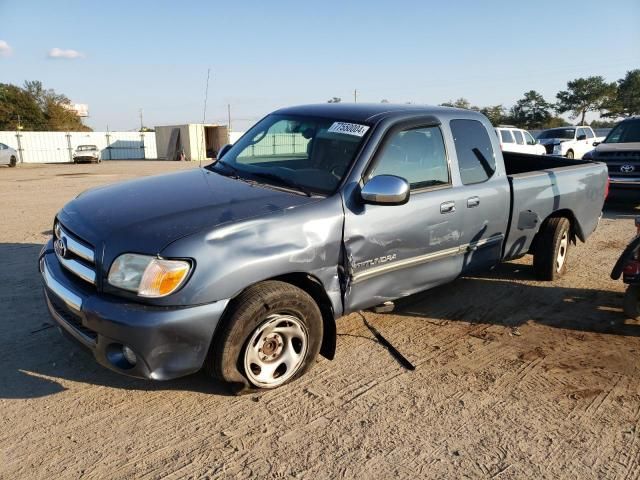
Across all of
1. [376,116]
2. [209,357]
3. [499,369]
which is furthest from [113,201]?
[499,369]

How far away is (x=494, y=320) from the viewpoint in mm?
4512

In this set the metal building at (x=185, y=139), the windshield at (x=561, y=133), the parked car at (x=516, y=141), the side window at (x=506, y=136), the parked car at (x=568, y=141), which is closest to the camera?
the parked car at (x=516, y=141)

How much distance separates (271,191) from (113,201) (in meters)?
1.08

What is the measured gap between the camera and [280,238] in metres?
3.04

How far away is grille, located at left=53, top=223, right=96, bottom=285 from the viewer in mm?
2916

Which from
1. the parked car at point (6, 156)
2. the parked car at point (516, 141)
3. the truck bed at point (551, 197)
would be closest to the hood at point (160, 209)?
the truck bed at point (551, 197)

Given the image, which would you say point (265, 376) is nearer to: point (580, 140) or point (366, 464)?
point (366, 464)

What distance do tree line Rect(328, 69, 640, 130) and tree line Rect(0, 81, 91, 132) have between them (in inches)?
2038

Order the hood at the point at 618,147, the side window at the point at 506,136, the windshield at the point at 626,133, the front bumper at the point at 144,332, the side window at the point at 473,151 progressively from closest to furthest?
the front bumper at the point at 144,332, the side window at the point at 473,151, the hood at the point at 618,147, the windshield at the point at 626,133, the side window at the point at 506,136

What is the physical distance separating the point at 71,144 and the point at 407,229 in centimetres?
4253

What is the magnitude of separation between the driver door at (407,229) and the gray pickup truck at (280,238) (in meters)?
0.01

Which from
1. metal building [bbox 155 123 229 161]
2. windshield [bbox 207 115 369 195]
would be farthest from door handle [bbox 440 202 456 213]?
metal building [bbox 155 123 229 161]

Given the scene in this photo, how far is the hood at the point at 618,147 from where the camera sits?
1039 centimetres

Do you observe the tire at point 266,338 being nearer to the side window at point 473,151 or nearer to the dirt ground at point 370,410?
the dirt ground at point 370,410
